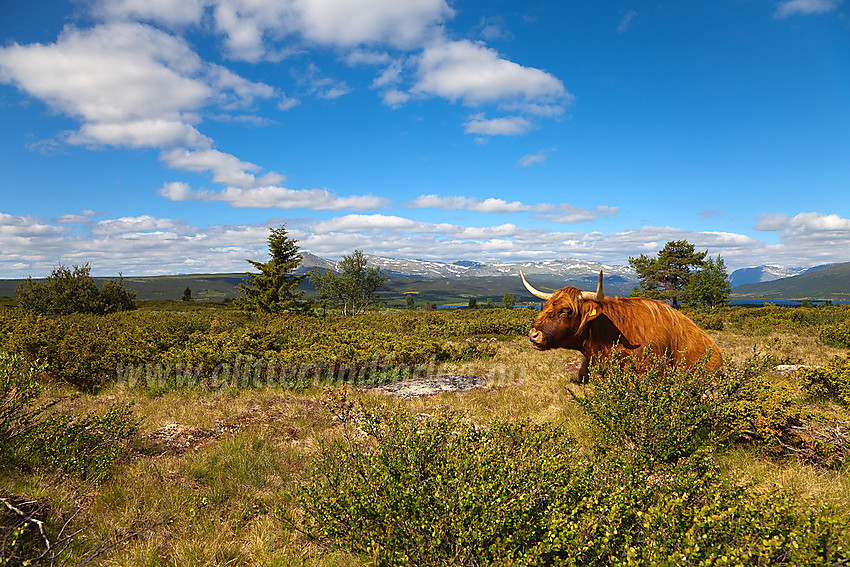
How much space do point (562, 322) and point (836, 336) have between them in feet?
55.6

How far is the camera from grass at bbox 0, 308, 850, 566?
3.38 meters

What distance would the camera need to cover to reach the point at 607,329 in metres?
6.67

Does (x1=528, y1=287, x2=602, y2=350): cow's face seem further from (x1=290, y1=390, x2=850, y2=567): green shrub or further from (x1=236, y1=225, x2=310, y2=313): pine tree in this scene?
(x1=236, y1=225, x2=310, y2=313): pine tree

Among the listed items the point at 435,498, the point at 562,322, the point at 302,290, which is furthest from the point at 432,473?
the point at 302,290

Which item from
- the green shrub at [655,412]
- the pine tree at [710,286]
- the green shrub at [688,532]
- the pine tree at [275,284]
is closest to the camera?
the green shrub at [688,532]

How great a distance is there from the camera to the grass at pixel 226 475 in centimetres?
338

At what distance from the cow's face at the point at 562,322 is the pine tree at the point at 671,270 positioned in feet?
179

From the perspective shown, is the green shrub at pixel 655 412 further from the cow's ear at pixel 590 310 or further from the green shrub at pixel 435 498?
the cow's ear at pixel 590 310

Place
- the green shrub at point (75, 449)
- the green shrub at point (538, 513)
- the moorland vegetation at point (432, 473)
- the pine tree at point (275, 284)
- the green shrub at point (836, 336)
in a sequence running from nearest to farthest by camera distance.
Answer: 1. the green shrub at point (538, 513)
2. the moorland vegetation at point (432, 473)
3. the green shrub at point (75, 449)
4. the green shrub at point (836, 336)
5. the pine tree at point (275, 284)

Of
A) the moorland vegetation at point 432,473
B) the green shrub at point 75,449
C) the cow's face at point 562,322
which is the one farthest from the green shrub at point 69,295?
the cow's face at point 562,322

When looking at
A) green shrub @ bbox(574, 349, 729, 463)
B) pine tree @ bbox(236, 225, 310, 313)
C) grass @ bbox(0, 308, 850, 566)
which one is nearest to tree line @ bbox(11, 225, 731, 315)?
pine tree @ bbox(236, 225, 310, 313)

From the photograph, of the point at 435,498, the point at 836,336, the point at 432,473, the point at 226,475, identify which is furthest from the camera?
the point at 836,336

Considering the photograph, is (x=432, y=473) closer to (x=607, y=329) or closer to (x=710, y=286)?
(x=607, y=329)

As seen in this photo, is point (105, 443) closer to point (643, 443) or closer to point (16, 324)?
point (643, 443)
